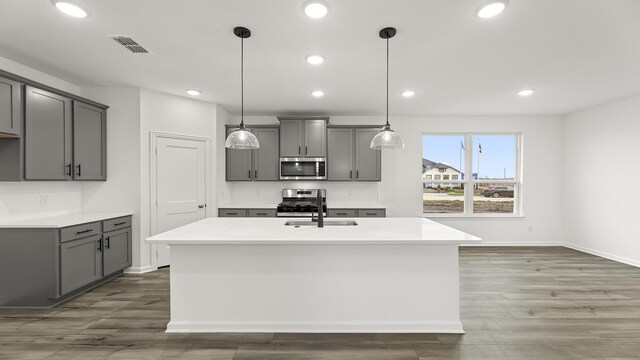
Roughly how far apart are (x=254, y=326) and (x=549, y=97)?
5.07 meters

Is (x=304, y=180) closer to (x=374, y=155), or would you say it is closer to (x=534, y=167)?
(x=374, y=155)

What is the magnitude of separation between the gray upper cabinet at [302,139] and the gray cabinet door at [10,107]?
316 cm

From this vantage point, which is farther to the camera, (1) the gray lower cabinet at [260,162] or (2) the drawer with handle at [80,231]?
(1) the gray lower cabinet at [260,162]

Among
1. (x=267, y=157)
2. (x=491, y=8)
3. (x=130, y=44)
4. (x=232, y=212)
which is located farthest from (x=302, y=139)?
(x=491, y=8)

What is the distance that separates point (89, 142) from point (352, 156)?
377 centimetres

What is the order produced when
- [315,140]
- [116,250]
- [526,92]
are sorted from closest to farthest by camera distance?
[116,250] → [526,92] → [315,140]

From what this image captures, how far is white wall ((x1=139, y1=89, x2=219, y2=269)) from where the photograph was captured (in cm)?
398

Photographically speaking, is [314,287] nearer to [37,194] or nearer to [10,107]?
[10,107]

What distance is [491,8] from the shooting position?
211cm

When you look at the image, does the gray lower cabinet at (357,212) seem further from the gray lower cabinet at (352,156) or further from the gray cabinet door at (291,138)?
the gray cabinet door at (291,138)

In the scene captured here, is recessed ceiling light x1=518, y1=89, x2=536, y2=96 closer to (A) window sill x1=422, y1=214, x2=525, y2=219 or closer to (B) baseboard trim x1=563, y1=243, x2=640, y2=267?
(A) window sill x1=422, y1=214, x2=525, y2=219

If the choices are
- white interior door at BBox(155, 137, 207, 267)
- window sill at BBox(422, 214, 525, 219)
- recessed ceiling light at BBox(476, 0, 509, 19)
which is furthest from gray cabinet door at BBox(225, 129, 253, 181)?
recessed ceiling light at BBox(476, 0, 509, 19)

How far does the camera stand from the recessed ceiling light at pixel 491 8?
80.8 inches

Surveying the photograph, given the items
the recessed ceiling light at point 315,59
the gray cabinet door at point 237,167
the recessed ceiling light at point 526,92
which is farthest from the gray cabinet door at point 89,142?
the recessed ceiling light at point 526,92
